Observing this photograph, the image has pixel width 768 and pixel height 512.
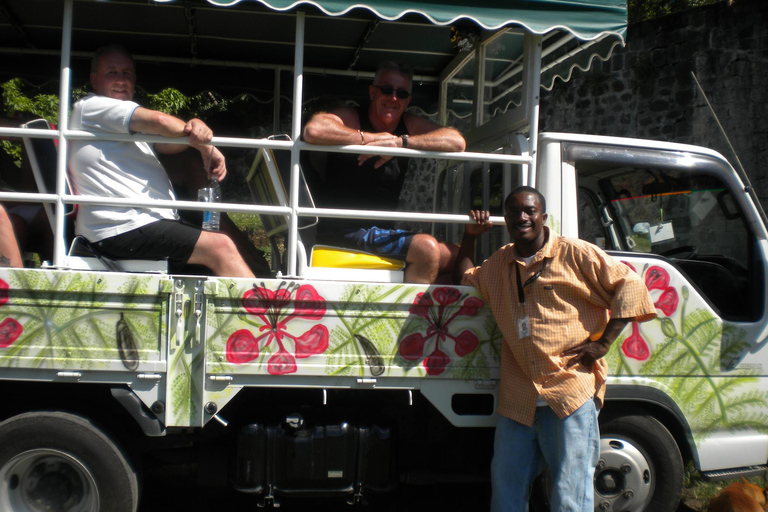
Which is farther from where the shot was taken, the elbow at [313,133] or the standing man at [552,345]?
the elbow at [313,133]

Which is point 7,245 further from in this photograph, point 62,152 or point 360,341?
point 360,341

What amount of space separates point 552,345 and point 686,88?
907 cm

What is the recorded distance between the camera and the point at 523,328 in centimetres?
314

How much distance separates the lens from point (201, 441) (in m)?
3.50

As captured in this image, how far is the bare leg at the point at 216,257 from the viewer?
11.2 feet

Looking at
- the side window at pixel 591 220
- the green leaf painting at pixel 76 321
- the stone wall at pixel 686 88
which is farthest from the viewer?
the stone wall at pixel 686 88

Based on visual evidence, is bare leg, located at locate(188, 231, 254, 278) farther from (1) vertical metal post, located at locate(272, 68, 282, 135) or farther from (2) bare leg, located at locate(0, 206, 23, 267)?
(1) vertical metal post, located at locate(272, 68, 282, 135)

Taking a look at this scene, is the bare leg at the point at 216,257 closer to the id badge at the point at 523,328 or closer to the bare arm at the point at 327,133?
the bare arm at the point at 327,133


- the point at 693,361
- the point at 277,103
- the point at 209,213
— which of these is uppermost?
the point at 277,103

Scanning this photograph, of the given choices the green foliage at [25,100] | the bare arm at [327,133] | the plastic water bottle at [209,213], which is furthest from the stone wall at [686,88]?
the plastic water bottle at [209,213]

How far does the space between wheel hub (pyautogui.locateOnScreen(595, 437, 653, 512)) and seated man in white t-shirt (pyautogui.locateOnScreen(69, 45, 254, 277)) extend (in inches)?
80.5

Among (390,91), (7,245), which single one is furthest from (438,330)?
(7,245)

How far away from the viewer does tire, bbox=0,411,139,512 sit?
3127mm

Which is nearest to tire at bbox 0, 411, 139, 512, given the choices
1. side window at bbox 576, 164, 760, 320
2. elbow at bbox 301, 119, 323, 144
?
elbow at bbox 301, 119, 323, 144
